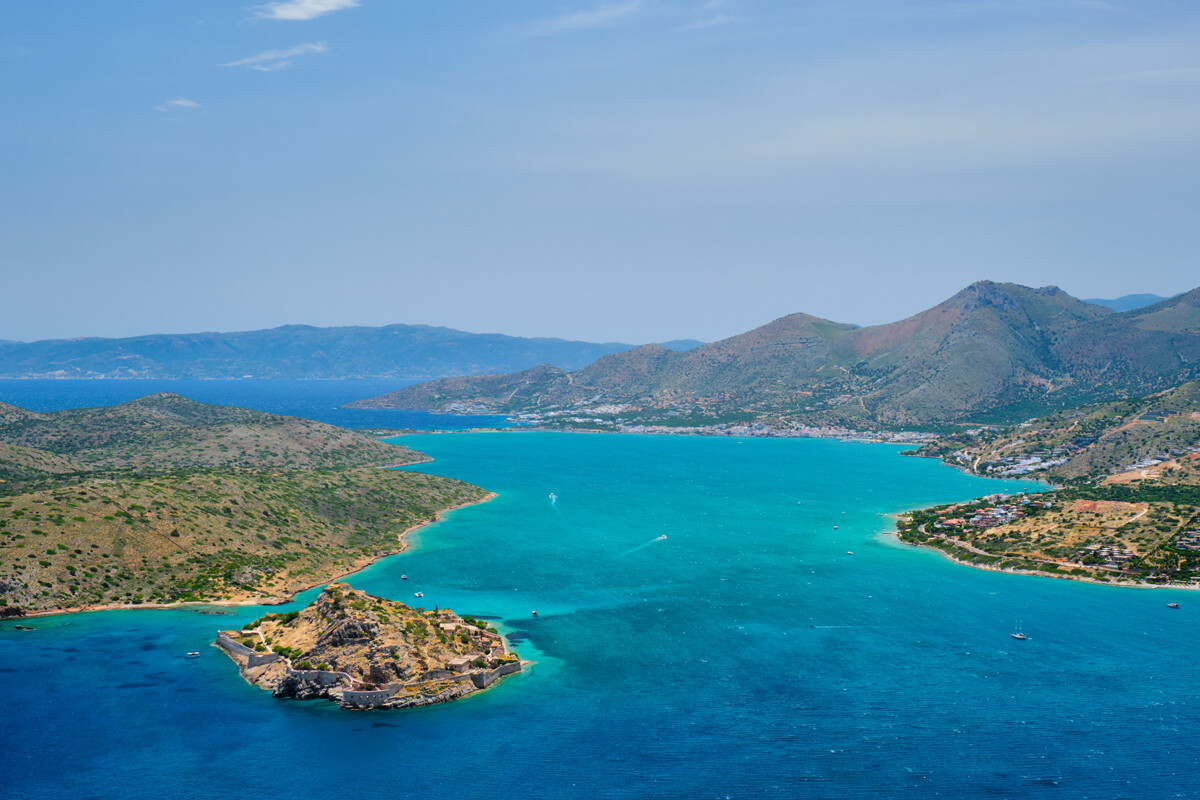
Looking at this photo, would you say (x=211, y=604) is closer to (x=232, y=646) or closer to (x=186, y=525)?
(x=186, y=525)

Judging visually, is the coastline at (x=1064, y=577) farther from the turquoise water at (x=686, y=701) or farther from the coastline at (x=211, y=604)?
the coastline at (x=211, y=604)

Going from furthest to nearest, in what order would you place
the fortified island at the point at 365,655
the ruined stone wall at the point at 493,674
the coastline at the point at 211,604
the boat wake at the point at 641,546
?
the boat wake at the point at 641,546 → the coastline at the point at 211,604 → the ruined stone wall at the point at 493,674 → the fortified island at the point at 365,655

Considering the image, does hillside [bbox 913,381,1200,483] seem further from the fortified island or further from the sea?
the fortified island

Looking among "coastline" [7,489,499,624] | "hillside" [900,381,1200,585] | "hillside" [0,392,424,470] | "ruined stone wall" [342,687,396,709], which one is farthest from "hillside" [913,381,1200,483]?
"hillside" [0,392,424,470]

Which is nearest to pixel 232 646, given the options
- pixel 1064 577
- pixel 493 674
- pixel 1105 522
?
pixel 493 674

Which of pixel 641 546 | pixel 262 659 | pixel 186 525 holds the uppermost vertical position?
pixel 186 525

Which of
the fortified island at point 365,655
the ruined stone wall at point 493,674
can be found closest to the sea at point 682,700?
the ruined stone wall at point 493,674
